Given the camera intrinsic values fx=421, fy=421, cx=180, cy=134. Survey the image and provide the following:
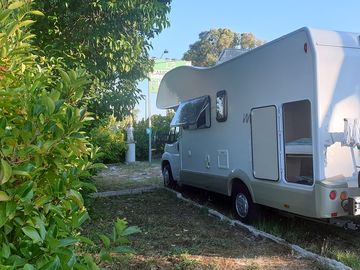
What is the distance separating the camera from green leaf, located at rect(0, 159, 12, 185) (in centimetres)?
175

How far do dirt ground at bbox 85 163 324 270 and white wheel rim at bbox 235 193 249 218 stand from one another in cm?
44

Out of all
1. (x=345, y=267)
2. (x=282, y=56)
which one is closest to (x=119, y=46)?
(x=282, y=56)

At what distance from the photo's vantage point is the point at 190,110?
951 centimetres

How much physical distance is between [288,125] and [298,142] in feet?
1.51

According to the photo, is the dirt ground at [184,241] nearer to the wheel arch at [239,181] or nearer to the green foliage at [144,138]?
the wheel arch at [239,181]

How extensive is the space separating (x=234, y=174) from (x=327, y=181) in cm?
229

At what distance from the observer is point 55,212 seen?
6.94ft

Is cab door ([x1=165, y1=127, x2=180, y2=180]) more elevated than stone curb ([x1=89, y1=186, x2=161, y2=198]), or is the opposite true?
cab door ([x1=165, y1=127, x2=180, y2=180])

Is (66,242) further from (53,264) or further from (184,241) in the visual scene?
(184,241)

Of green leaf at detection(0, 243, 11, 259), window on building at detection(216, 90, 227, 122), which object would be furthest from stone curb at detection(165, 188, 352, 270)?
green leaf at detection(0, 243, 11, 259)

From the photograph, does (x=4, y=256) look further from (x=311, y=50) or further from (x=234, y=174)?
(x=234, y=174)

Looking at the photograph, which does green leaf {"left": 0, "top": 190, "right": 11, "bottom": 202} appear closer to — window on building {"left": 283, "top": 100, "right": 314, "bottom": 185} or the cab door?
window on building {"left": 283, "top": 100, "right": 314, "bottom": 185}

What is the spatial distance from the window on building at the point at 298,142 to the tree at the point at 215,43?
39.8 metres

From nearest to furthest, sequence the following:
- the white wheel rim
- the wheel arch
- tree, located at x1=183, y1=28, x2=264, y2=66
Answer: the wheel arch
the white wheel rim
tree, located at x1=183, y1=28, x2=264, y2=66
